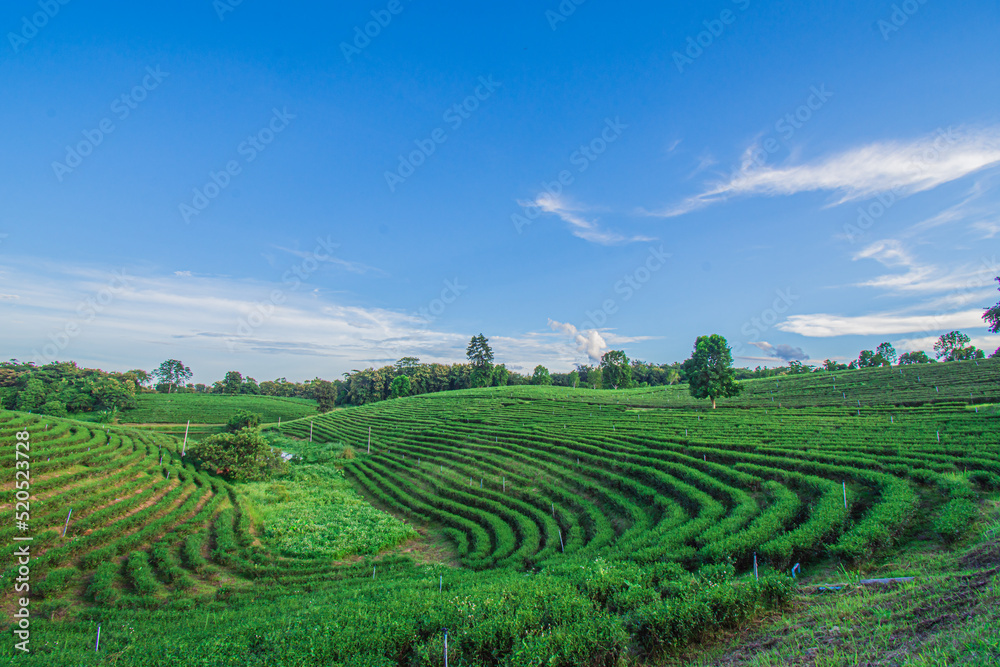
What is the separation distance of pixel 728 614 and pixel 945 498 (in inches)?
593

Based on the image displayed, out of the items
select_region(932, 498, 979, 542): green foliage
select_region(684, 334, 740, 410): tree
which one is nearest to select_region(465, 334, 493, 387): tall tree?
select_region(684, 334, 740, 410): tree

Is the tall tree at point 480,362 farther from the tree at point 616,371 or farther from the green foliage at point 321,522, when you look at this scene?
the green foliage at point 321,522

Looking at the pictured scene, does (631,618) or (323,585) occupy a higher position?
(631,618)

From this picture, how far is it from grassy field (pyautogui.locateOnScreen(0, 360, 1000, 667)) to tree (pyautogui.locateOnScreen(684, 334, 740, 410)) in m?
8.70

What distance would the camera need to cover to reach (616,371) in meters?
112

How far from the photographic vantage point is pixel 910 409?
38.2 meters

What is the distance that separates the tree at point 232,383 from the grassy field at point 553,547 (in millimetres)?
105441

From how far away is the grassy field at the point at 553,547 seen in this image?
26.3 feet

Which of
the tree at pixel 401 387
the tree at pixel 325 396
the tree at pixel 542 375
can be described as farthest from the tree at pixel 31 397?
the tree at pixel 542 375

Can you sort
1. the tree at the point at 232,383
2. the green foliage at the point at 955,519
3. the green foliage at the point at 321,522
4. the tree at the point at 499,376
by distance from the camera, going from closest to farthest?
the green foliage at the point at 955,519 → the green foliage at the point at 321,522 → the tree at the point at 499,376 → the tree at the point at 232,383

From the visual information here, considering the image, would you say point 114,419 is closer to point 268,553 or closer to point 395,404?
point 395,404

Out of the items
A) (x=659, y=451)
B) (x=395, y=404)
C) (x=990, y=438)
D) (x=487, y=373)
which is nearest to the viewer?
(x=990, y=438)

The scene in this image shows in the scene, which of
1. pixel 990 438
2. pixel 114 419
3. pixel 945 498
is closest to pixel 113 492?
pixel 945 498

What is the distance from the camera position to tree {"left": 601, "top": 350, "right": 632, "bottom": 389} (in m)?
112
